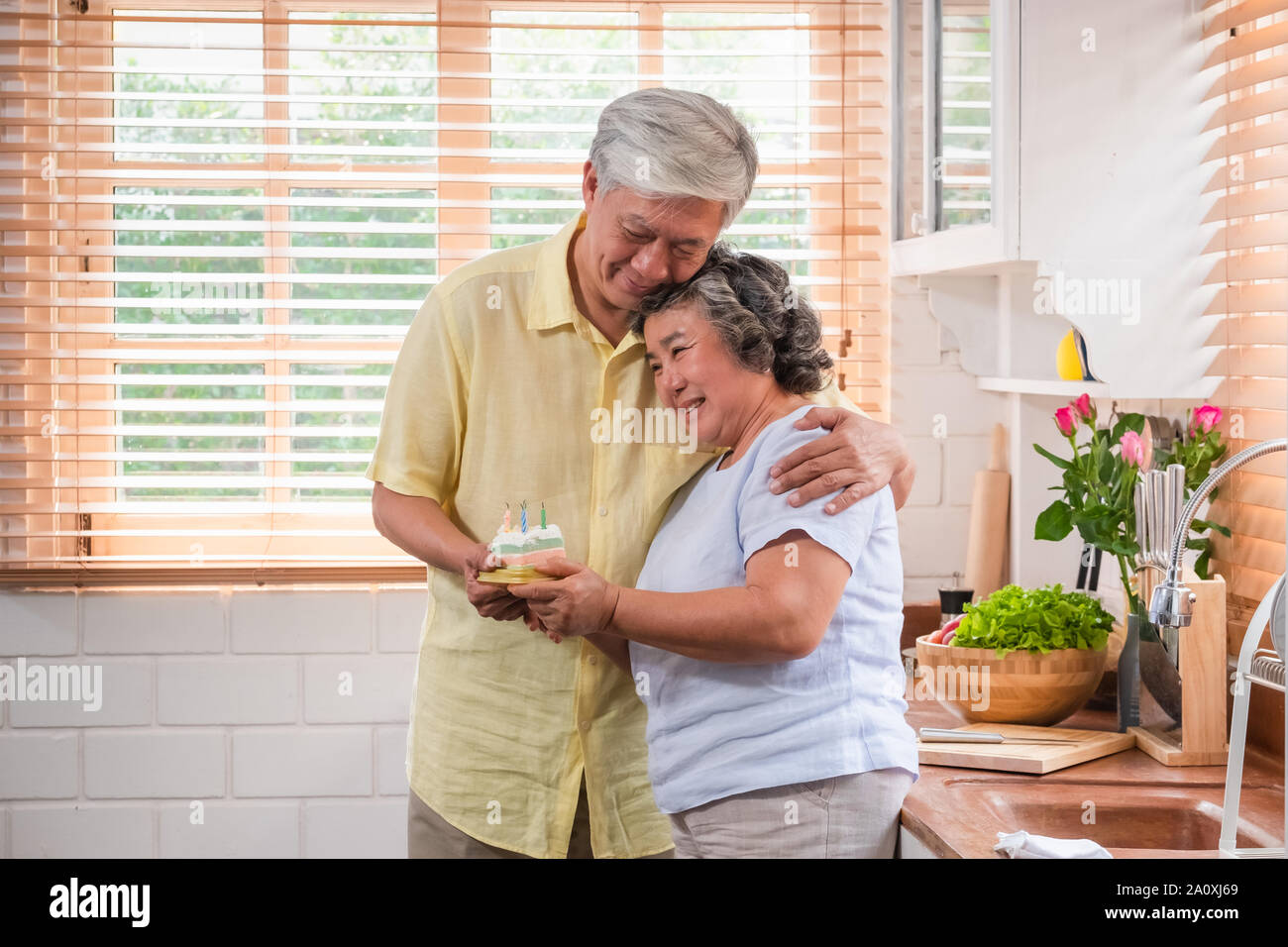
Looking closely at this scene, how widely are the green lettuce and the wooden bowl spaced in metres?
0.01

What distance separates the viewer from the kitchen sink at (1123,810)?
1278 millimetres

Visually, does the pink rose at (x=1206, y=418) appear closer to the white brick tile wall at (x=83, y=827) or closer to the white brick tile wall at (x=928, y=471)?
the white brick tile wall at (x=928, y=471)

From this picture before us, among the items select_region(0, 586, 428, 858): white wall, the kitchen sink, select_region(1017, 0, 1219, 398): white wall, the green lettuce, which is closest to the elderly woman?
the kitchen sink

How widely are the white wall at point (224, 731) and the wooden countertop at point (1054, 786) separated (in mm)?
994

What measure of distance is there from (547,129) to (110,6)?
802 millimetres

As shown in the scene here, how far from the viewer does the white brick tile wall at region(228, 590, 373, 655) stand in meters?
2.08

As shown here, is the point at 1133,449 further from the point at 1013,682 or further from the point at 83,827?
the point at 83,827

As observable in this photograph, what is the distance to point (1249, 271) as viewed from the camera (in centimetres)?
152

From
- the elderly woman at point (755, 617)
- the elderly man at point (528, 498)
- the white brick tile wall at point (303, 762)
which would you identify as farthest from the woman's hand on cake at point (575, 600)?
the white brick tile wall at point (303, 762)

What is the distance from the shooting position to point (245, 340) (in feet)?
6.97

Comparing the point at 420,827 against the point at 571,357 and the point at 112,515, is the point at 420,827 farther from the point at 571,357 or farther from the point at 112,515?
the point at 112,515
